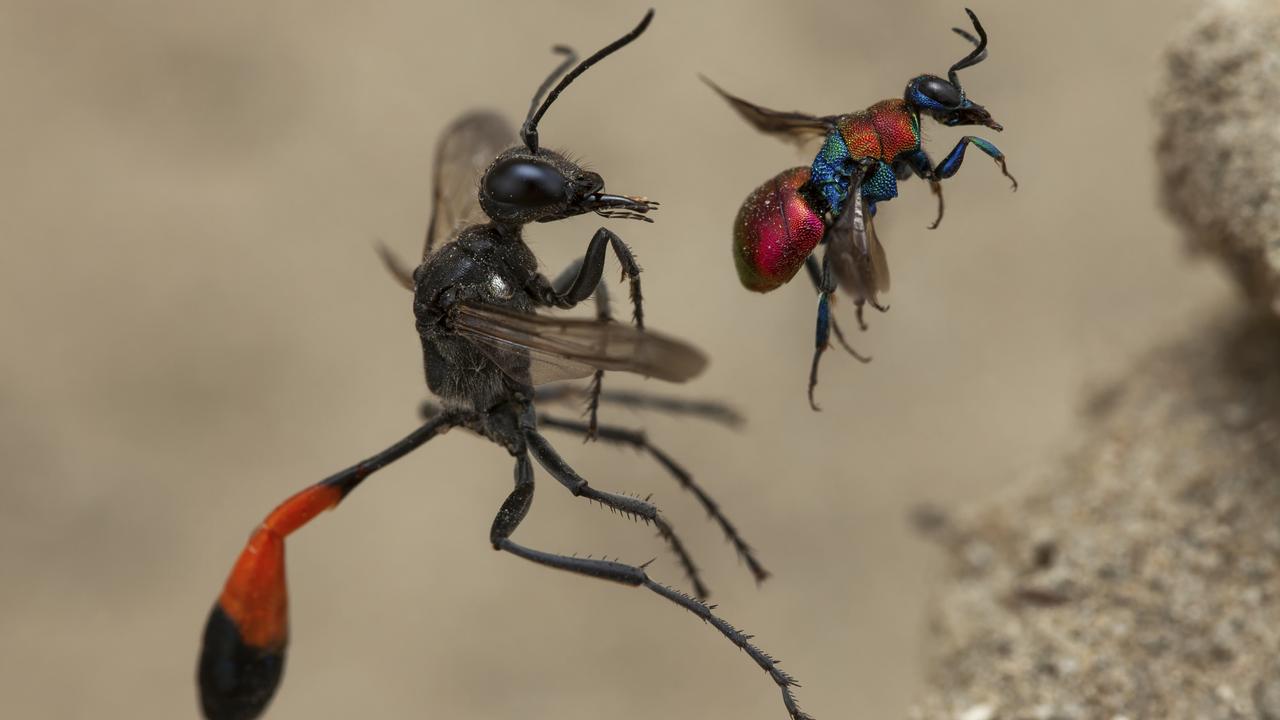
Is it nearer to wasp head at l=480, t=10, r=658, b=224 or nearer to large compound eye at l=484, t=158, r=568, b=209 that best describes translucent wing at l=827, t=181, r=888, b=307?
wasp head at l=480, t=10, r=658, b=224

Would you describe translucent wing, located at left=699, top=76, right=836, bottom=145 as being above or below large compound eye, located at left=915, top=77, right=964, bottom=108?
above

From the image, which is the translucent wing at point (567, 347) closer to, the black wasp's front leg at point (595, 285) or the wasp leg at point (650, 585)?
the black wasp's front leg at point (595, 285)

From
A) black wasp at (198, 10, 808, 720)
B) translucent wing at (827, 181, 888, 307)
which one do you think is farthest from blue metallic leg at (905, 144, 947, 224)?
black wasp at (198, 10, 808, 720)

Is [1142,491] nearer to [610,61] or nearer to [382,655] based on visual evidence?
[382,655]

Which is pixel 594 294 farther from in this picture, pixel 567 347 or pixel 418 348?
pixel 418 348

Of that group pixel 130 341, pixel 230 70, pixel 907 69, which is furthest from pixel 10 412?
pixel 907 69
